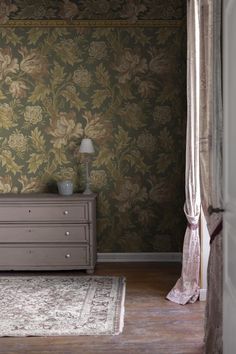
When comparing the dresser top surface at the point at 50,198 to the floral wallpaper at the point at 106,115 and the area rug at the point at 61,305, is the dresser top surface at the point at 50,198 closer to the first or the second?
the floral wallpaper at the point at 106,115

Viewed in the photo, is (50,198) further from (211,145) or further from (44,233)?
(211,145)

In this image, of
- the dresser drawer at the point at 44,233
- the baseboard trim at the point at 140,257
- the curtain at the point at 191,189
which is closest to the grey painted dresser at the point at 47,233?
the dresser drawer at the point at 44,233

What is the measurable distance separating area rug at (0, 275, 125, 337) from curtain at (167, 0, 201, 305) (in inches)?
21.4

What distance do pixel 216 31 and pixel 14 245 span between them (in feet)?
10.4

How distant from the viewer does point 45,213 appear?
4836mm

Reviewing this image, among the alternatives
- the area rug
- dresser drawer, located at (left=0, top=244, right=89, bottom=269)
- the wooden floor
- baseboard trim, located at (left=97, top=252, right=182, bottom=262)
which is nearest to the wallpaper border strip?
dresser drawer, located at (left=0, top=244, right=89, bottom=269)

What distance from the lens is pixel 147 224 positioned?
534 centimetres

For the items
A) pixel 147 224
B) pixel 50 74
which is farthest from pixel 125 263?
pixel 50 74

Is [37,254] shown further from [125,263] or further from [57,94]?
[57,94]

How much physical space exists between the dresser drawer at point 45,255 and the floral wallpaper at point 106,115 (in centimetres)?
56

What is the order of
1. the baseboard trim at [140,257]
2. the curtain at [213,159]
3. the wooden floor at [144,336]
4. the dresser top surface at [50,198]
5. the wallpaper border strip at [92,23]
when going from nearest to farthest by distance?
1. the curtain at [213,159]
2. the wooden floor at [144,336]
3. the dresser top surface at [50,198]
4. the wallpaper border strip at [92,23]
5. the baseboard trim at [140,257]

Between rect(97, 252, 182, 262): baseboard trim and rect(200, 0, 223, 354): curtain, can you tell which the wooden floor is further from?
rect(97, 252, 182, 262): baseboard trim

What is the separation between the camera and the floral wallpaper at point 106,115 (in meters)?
5.21

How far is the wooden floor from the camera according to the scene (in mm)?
3082
